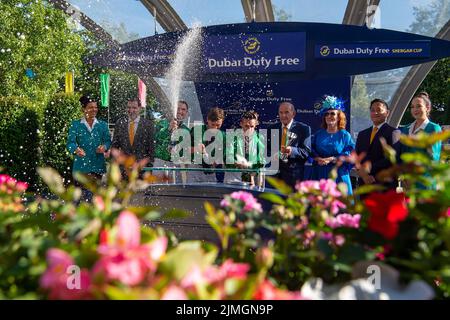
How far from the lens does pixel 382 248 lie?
1031 mm

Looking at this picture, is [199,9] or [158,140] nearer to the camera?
[158,140]

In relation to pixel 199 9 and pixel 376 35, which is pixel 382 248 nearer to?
pixel 376 35

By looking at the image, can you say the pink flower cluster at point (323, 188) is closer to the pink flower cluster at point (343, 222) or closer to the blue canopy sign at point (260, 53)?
the pink flower cluster at point (343, 222)

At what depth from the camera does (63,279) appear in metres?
0.70

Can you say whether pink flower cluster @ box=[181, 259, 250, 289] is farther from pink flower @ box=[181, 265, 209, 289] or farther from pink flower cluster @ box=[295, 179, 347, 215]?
pink flower cluster @ box=[295, 179, 347, 215]

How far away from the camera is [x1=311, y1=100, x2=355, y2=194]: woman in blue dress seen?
5.19 metres

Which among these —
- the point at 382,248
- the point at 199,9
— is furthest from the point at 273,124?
the point at 382,248

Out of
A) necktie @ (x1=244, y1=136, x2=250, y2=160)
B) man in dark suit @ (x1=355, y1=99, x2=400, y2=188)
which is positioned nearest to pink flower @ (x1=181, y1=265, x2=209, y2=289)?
necktie @ (x1=244, y1=136, x2=250, y2=160)

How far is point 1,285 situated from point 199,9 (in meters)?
13.7

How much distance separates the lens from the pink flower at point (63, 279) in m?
0.65

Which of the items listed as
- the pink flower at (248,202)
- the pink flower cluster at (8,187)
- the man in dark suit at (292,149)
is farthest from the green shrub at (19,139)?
the pink flower at (248,202)

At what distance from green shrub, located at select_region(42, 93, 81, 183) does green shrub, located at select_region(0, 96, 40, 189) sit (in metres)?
0.32

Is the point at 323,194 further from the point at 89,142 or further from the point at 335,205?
the point at 89,142

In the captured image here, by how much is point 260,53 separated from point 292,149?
4287 millimetres
